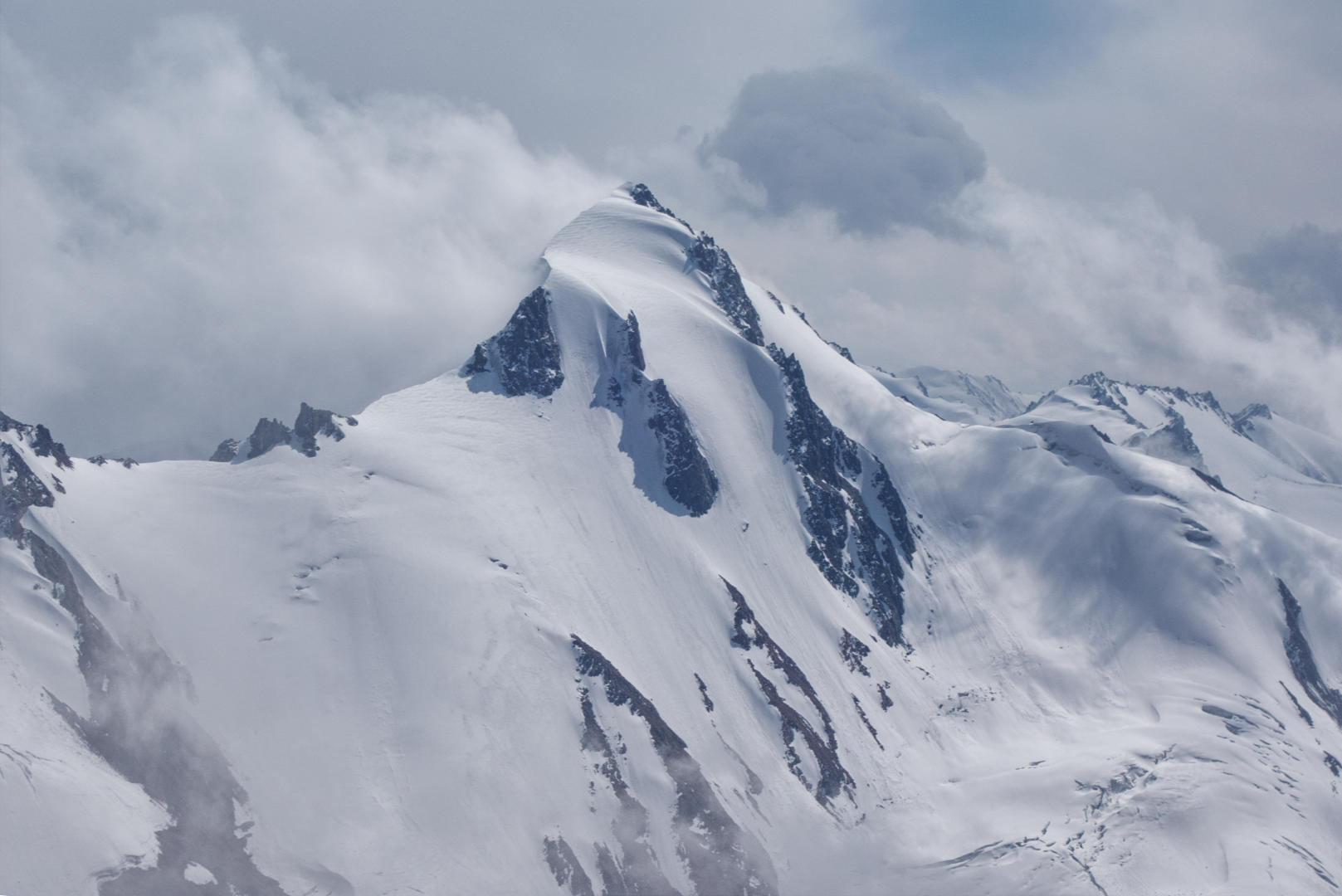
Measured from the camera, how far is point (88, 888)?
19538 cm

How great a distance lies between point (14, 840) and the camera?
196 metres

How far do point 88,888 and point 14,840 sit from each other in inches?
533
